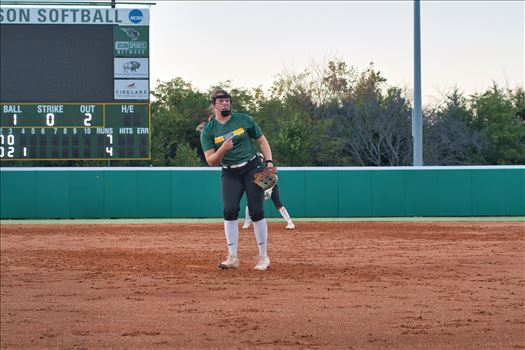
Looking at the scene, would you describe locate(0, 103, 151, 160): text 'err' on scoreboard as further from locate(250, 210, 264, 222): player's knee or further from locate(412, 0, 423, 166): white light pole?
locate(250, 210, 264, 222): player's knee

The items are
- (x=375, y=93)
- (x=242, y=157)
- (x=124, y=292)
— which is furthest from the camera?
(x=375, y=93)

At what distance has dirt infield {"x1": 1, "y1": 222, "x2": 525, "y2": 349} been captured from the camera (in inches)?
261

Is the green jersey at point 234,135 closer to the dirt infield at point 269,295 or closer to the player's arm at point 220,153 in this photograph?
the player's arm at point 220,153

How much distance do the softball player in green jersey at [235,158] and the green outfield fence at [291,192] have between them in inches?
472

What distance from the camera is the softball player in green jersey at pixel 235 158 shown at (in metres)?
10.4

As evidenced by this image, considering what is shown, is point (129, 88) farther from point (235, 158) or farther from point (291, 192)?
point (235, 158)

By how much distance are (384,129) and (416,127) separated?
39.7 ft

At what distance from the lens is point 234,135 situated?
10.4 meters

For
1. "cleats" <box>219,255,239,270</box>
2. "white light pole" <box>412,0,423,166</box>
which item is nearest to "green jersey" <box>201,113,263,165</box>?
"cleats" <box>219,255,239,270</box>

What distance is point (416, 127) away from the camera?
2581 centimetres

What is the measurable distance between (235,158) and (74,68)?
10.7 meters

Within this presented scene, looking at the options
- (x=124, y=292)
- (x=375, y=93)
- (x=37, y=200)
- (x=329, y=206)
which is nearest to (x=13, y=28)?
(x=37, y=200)

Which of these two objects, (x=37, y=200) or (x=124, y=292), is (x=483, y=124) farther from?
(x=124, y=292)

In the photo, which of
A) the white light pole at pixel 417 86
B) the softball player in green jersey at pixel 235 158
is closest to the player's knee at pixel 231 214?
the softball player in green jersey at pixel 235 158
